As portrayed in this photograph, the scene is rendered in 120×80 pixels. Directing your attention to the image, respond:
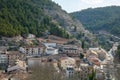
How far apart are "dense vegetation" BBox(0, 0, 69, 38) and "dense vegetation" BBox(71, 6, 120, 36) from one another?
43.3m

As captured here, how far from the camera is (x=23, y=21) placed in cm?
7806

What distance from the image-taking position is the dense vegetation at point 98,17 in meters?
135

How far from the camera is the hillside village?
53.3 metres

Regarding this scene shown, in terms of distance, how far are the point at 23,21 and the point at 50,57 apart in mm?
16227

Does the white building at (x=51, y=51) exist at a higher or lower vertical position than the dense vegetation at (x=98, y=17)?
lower

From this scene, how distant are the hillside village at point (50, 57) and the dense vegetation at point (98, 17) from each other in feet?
173

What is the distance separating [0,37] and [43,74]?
32.1 m

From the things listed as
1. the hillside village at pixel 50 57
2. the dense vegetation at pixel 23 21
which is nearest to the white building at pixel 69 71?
the hillside village at pixel 50 57

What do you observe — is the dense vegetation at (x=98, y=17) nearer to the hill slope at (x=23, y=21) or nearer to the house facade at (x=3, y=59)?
the hill slope at (x=23, y=21)

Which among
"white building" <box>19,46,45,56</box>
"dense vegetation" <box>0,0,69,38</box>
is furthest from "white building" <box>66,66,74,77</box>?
"dense vegetation" <box>0,0,69,38</box>

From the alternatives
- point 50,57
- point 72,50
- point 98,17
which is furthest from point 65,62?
point 98,17

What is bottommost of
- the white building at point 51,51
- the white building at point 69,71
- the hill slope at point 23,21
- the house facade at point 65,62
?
the white building at point 69,71

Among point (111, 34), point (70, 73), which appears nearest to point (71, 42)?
point (70, 73)

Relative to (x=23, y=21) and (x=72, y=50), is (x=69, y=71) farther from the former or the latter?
(x=23, y=21)
